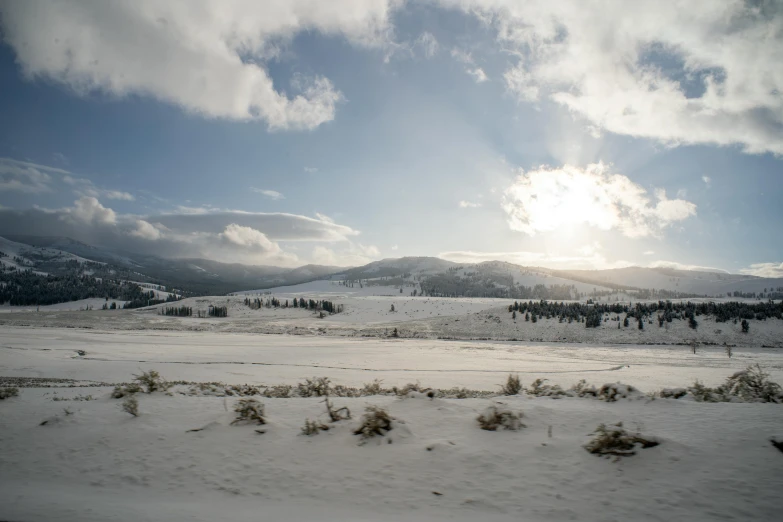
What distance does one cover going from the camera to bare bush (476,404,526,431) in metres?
6.56

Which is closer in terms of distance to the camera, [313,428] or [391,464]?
[391,464]

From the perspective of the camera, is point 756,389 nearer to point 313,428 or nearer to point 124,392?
point 313,428

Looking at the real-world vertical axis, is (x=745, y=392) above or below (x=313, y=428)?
above

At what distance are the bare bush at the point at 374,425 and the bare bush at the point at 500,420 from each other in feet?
5.78

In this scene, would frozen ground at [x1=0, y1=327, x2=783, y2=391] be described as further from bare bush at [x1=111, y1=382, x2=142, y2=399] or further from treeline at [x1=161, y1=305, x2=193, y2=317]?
treeline at [x1=161, y1=305, x2=193, y2=317]

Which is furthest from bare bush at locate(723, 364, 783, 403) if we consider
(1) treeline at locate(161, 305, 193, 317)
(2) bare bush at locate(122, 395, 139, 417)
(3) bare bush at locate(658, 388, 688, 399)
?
Answer: (1) treeline at locate(161, 305, 193, 317)

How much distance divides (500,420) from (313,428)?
347 centimetres

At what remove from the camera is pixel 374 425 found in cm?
638

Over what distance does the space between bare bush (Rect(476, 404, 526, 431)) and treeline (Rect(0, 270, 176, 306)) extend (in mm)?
184007

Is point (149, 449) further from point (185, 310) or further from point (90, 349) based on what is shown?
point (185, 310)

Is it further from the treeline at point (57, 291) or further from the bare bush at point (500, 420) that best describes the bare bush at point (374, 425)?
the treeline at point (57, 291)

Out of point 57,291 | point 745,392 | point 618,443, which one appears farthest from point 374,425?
point 57,291

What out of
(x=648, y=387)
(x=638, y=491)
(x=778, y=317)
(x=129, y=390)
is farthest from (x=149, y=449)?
(x=778, y=317)

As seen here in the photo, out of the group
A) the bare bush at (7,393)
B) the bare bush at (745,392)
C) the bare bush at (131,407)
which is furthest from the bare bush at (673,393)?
the bare bush at (7,393)
